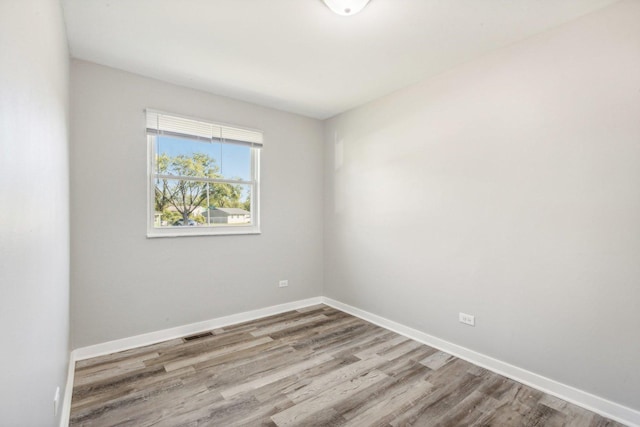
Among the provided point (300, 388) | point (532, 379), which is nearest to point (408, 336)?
point (532, 379)

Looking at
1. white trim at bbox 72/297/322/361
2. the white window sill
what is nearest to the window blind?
the white window sill

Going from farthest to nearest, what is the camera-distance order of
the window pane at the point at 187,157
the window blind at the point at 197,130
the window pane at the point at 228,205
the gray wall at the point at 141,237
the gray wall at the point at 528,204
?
the window pane at the point at 228,205 < the window pane at the point at 187,157 < the window blind at the point at 197,130 < the gray wall at the point at 141,237 < the gray wall at the point at 528,204

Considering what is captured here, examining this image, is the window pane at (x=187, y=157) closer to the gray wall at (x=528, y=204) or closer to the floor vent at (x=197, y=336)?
the floor vent at (x=197, y=336)

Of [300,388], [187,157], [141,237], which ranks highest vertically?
[187,157]

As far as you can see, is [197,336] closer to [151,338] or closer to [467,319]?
[151,338]

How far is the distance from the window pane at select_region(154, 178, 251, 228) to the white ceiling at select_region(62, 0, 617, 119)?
3.58ft

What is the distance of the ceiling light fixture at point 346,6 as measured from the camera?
1917 millimetres

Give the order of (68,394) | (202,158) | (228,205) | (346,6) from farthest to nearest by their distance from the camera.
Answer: (228,205), (202,158), (68,394), (346,6)

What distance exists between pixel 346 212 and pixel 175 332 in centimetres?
242

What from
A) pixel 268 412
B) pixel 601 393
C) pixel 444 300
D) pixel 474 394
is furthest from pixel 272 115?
pixel 601 393

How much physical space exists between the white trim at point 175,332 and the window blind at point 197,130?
80.0 inches

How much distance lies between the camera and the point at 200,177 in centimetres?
336

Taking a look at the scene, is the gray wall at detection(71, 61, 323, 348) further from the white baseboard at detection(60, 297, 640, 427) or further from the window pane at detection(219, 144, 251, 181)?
the window pane at detection(219, 144, 251, 181)

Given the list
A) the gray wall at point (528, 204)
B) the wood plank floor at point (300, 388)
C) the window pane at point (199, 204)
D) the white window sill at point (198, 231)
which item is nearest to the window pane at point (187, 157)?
the window pane at point (199, 204)
